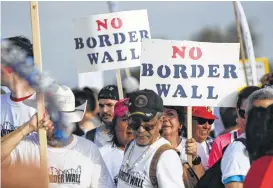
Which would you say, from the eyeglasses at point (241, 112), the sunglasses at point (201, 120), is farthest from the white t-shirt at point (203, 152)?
the eyeglasses at point (241, 112)

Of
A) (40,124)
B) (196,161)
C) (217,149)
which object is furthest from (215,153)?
(40,124)

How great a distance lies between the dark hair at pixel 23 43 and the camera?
494cm

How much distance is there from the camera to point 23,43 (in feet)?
16.9

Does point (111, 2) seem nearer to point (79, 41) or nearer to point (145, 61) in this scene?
point (79, 41)

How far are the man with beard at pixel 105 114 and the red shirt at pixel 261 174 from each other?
4240 mm

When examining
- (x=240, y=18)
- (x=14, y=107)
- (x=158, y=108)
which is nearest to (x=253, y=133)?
(x=158, y=108)

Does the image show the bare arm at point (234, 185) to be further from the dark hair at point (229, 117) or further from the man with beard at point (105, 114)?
the dark hair at point (229, 117)

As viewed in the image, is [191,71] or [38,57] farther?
[191,71]

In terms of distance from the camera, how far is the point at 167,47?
637cm

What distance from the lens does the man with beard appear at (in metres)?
7.73

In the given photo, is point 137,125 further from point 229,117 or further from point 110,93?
point 229,117

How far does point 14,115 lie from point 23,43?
0.70 m

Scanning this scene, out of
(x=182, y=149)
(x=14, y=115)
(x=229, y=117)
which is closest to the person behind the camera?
(x=14, y=115)

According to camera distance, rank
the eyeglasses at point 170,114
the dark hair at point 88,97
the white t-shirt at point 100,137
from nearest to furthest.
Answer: the eyeglasses at point 170,114 → the white t-shirt at point 100,137 → the dark hair at point 88,97
